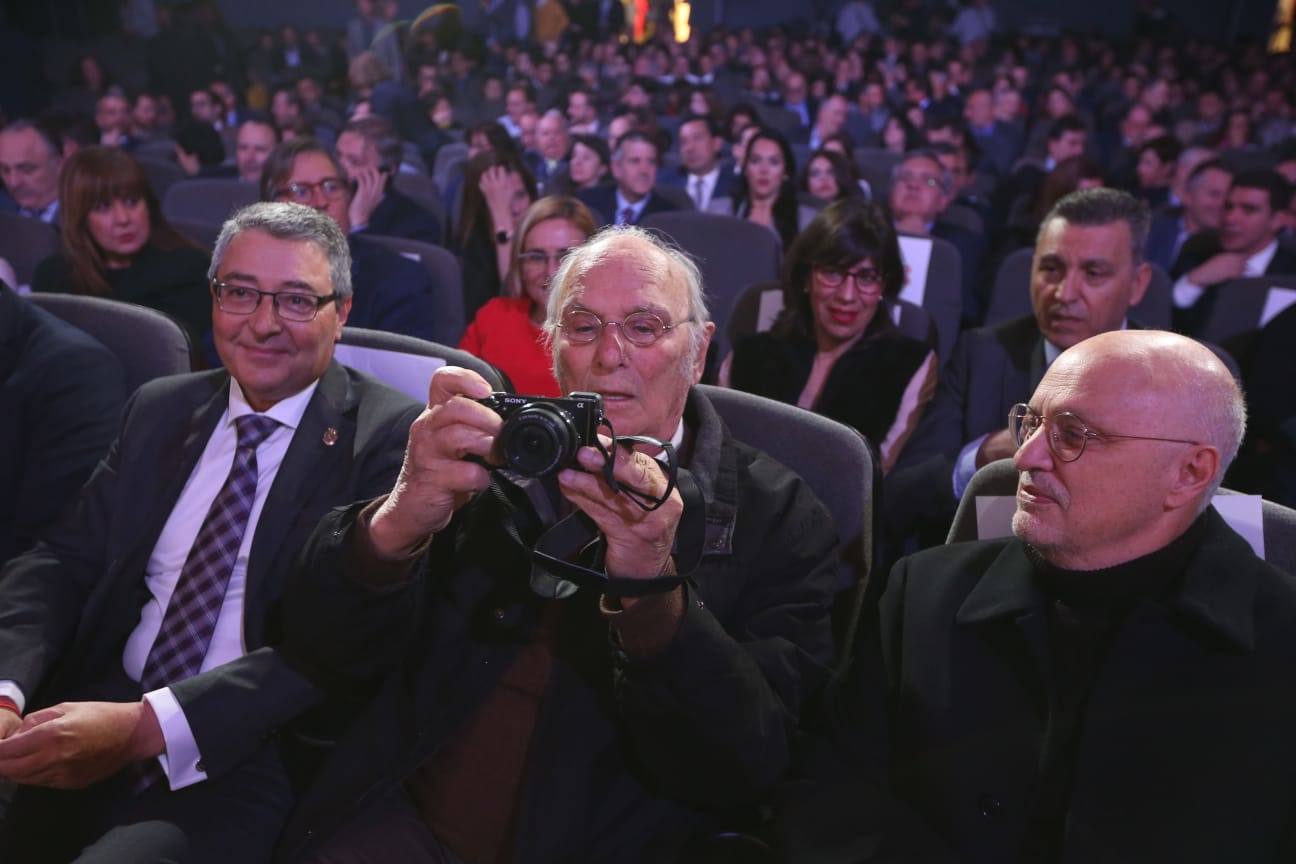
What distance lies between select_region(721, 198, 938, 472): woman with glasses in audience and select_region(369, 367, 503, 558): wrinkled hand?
60.8 inches

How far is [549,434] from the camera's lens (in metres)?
1.15

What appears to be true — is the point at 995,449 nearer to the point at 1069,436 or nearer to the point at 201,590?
the point at 1069,436

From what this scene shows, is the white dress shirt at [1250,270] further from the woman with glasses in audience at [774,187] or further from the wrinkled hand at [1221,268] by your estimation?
the woman with glasses in audience at [774,187]

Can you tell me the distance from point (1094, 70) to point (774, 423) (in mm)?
13495

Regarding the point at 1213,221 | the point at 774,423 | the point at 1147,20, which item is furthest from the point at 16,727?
the point at 1147,20

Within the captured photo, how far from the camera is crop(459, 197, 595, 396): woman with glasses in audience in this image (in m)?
2.79

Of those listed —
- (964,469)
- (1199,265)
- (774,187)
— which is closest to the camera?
(964,469)

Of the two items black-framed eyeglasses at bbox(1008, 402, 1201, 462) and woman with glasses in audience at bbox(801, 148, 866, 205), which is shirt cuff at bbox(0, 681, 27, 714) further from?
woman with glasses in audience at bbox(801, 148, 866, 205)

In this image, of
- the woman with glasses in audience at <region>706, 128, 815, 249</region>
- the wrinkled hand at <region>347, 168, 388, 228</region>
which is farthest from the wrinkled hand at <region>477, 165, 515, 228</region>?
the woman with glasses in audience at <region>706, 128, 815, 249</region>

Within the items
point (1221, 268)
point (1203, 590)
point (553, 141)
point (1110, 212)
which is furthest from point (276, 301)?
point (553, 141)

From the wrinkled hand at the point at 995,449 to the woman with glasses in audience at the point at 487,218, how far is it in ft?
8.03

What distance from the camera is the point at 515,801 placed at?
4.74ft

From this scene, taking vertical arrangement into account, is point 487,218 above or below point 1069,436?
below

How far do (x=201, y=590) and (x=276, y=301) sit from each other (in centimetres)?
50
